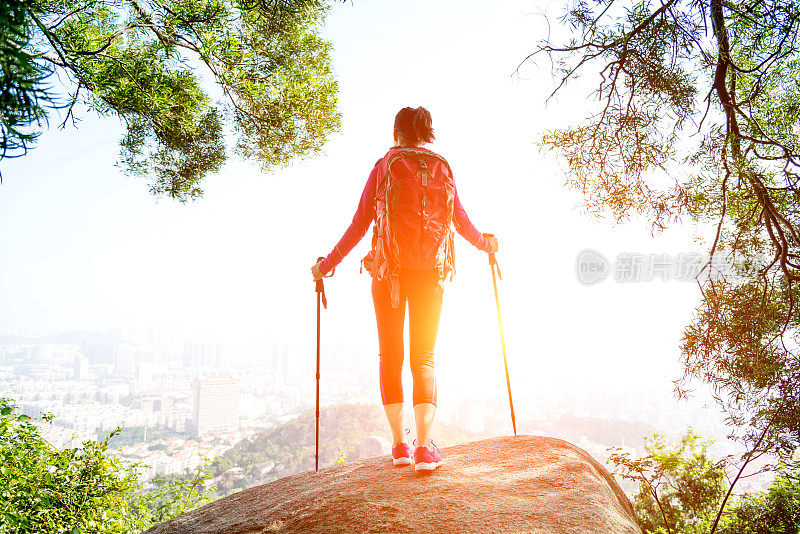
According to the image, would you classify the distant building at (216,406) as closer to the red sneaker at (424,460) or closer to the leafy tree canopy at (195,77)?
the leafy tree canopy at (195,77)

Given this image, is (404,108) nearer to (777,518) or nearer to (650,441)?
(777,518)

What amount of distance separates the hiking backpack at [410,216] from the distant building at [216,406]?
3987cm

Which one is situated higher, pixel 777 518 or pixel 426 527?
pixel 426 527

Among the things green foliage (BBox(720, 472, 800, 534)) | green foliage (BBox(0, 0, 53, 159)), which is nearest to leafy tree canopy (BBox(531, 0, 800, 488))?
green foliage (BBox(720, 472, 800, 534))

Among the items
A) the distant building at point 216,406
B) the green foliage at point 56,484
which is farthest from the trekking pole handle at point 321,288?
the distant building at point 216,406

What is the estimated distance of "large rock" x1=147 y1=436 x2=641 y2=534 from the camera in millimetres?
2016

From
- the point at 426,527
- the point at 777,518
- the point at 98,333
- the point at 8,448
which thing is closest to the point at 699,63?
the point at 426,527

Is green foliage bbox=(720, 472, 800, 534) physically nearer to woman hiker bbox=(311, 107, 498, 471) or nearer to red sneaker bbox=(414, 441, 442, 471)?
red sneaker bbox=(414, 441, 442, 471)

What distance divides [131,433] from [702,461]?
3340cm

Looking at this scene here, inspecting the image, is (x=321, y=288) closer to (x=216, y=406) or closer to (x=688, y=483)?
(x=688, y=483)

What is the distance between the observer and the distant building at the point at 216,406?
3970 cm

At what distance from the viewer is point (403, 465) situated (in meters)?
2.91

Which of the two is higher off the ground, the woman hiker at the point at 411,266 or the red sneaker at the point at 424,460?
the woman hiker at the point at 411,266

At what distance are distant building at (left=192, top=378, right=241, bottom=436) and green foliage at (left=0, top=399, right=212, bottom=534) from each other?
3592 centimetres
